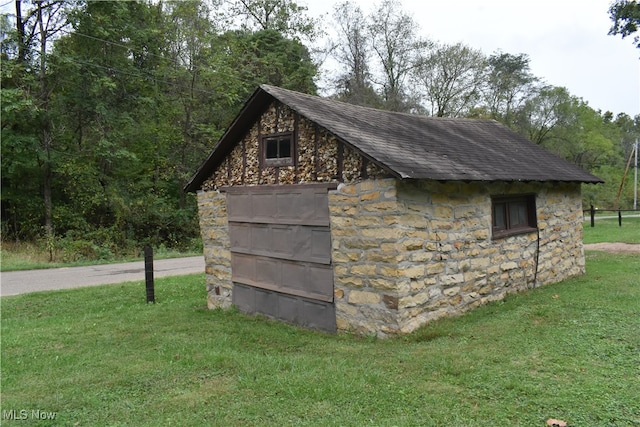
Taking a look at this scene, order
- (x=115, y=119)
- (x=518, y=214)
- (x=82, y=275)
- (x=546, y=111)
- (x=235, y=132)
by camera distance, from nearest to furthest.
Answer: (x=235, y=132) → (x=518, y=214) → (x=82, y=275) → (x=115, y=119) → (x=546, y=111)

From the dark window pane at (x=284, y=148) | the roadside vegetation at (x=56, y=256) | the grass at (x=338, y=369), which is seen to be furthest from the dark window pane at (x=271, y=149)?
the roadside vegetation at (x=56, y=256)

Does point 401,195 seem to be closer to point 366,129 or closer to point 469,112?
point 366,129

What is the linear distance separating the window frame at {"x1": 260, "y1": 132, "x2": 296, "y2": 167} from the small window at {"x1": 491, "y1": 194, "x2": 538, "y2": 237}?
3.56 meters

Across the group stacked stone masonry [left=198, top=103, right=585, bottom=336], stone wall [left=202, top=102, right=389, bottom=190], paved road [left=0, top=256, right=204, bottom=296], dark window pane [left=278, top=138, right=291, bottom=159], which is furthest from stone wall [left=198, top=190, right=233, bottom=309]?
paved road [left=0, top=256, right=204, bottom=296]

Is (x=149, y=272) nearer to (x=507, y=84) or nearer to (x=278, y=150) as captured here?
(x=278, y=150)

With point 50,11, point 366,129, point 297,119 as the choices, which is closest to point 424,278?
point 366,129

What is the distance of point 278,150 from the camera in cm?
755

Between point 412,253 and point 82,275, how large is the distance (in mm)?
10815

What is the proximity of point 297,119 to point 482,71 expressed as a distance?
1051 inches

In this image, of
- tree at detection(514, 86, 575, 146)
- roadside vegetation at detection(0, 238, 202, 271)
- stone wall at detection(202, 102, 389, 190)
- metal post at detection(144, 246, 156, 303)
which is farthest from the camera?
tree at detection(514, 86, 575, 146)

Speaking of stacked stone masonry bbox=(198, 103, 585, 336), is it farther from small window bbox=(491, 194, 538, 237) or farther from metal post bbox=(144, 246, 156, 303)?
metal post bbox=(144, 246, 156, 303)

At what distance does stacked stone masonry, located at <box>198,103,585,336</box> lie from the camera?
607cm

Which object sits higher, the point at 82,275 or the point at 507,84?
the point at 507,84

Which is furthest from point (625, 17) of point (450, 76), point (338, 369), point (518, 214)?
point (338, 369)
